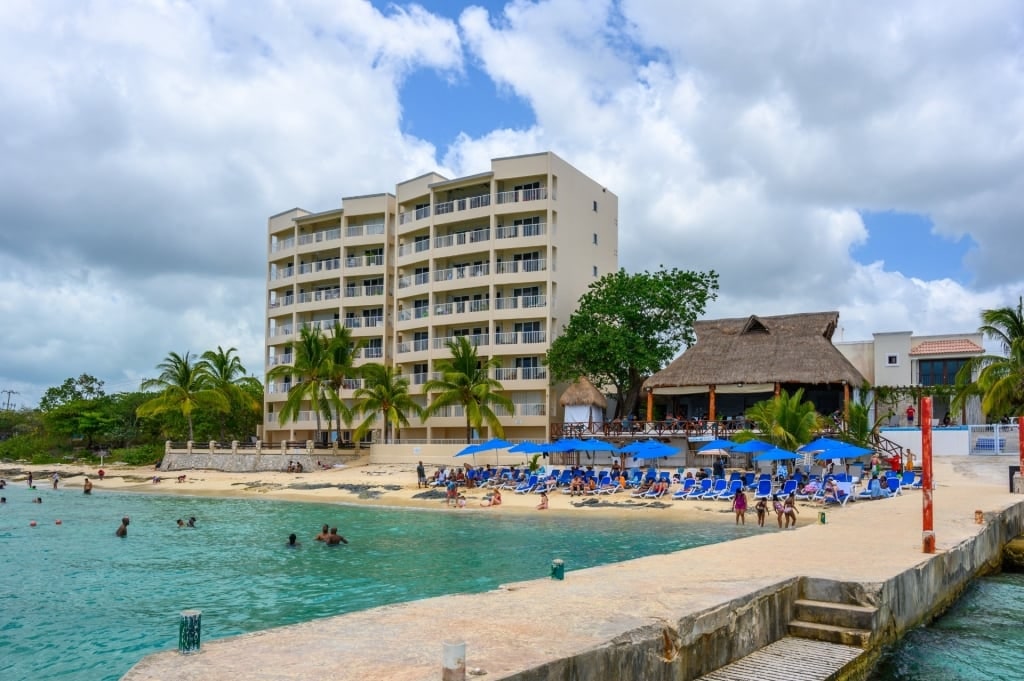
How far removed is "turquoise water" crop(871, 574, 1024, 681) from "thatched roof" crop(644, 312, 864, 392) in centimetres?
2296

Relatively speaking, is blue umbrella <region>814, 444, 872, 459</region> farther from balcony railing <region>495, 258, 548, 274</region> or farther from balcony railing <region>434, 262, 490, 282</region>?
balcony railing <region>434, 262, 490, 282</region>

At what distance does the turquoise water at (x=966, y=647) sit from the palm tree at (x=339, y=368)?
35.9 m

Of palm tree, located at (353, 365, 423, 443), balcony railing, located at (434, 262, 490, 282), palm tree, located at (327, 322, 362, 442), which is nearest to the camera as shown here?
palm tree, located at (353, 365, 423, 443)

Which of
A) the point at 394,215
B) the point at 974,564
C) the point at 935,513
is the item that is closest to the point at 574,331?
the point at 394,215

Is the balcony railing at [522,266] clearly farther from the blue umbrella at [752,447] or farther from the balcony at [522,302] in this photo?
the blue umbrella at [752,447]

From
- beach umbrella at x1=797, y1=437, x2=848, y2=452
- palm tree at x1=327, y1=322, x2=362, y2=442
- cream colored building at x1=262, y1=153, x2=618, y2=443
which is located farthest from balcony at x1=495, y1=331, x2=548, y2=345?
beach umbrella at x1=797, y1=437, x2=848, y2=452

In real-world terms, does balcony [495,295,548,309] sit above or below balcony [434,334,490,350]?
above

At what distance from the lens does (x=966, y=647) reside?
35.4ft

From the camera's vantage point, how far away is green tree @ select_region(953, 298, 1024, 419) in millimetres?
32500

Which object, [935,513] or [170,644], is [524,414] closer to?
[935,513]

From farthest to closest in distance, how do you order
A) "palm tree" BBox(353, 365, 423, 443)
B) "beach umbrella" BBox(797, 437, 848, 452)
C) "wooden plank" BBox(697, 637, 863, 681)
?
"palm tree" BBox(353, 365, 423, 443)
"beach umbrella" BBox(797, 437, 848, 452)
"wooden plank" BBox(697, 637, 863, 681)

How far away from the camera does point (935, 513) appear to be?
1798cm

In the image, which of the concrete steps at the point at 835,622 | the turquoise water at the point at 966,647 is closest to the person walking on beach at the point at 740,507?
the turquoise water at the point at 966,647

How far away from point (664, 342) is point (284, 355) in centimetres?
2557
